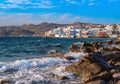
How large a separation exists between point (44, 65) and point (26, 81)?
8231 mm

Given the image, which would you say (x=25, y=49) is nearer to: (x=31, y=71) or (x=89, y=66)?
(x=31, y=71)

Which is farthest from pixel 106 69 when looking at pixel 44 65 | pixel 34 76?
pixel 44 65

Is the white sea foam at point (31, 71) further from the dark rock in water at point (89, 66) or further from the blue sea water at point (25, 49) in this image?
the blue sea water at point (25, 49)

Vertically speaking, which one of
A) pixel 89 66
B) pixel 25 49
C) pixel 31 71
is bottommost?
pixel 25 49

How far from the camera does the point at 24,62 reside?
86.0 ft

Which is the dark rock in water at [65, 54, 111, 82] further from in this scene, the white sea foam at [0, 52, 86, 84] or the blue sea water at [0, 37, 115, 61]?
the blue sea water at [0, 37, 115, 61]

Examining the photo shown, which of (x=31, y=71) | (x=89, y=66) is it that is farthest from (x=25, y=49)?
(x=89, y=66)

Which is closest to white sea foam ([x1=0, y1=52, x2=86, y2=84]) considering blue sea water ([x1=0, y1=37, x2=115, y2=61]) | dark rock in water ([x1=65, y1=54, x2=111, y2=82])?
dark rock in water ([x1=65, y1=54, x2=111, y2=82])

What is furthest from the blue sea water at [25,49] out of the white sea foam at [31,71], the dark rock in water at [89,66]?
the dark rock in water at [89,66]

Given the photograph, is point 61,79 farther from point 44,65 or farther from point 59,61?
point 59,61

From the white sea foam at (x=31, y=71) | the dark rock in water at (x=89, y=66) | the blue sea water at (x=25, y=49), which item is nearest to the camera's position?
the white sea foam at (x=31, y=71)

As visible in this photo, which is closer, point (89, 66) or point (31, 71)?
point (89, 66)

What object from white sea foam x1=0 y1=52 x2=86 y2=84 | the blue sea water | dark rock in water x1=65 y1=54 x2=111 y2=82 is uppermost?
dark rock in water x1=65 y1=54 x2=111 y2=82

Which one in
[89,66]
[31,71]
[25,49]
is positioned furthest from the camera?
[25,49]
